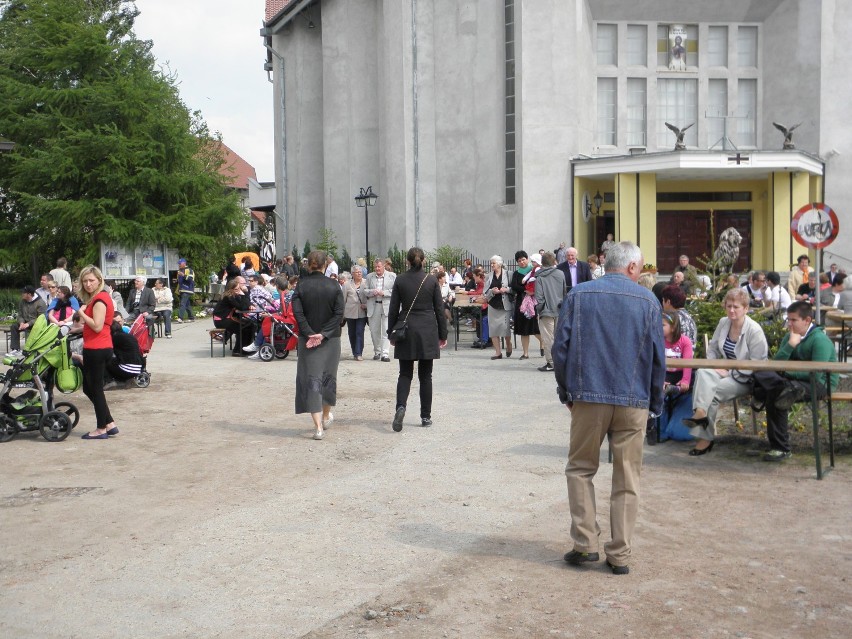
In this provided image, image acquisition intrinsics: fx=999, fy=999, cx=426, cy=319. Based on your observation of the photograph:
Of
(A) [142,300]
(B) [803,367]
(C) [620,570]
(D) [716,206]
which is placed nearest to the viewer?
(C) [620,570]

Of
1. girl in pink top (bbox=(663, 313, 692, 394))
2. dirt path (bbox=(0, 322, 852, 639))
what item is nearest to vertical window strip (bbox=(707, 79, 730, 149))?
dirt path (bbox=(0, 322, 852, 639))

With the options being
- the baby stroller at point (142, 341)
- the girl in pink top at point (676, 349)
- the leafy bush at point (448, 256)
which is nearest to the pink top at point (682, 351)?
the girl in pink top at point (676, 349)

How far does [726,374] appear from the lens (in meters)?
9.16

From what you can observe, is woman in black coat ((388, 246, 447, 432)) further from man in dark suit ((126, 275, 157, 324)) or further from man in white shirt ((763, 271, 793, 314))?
man in dark suit ((126, 275, 157, 324))

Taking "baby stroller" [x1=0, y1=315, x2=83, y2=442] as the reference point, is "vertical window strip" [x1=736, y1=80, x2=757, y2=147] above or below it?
above

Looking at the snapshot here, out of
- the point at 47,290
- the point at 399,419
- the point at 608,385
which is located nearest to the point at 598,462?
the point at 608,385

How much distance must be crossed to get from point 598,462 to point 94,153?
92.0ft

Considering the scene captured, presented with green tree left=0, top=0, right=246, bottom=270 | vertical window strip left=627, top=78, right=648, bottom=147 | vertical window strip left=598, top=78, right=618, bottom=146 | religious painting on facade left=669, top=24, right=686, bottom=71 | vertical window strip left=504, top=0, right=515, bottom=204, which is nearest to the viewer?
green tree left=0, top=0, right=246, bottom=270

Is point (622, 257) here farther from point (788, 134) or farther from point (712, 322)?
point (788, 134)

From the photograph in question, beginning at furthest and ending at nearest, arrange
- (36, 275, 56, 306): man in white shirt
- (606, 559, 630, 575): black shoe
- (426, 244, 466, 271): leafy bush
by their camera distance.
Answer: (426, 244, 466, 271): leafy bush → (36, 275, 56, 306): man in white shirt → (606, 559, 630, 575): black shoe

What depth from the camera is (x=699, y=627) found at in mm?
5000

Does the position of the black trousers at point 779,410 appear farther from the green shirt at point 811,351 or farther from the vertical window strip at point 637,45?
the vertical window strip at point 637,45

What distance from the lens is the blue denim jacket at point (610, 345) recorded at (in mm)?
5988

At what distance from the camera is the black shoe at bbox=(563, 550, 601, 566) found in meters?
6.02
